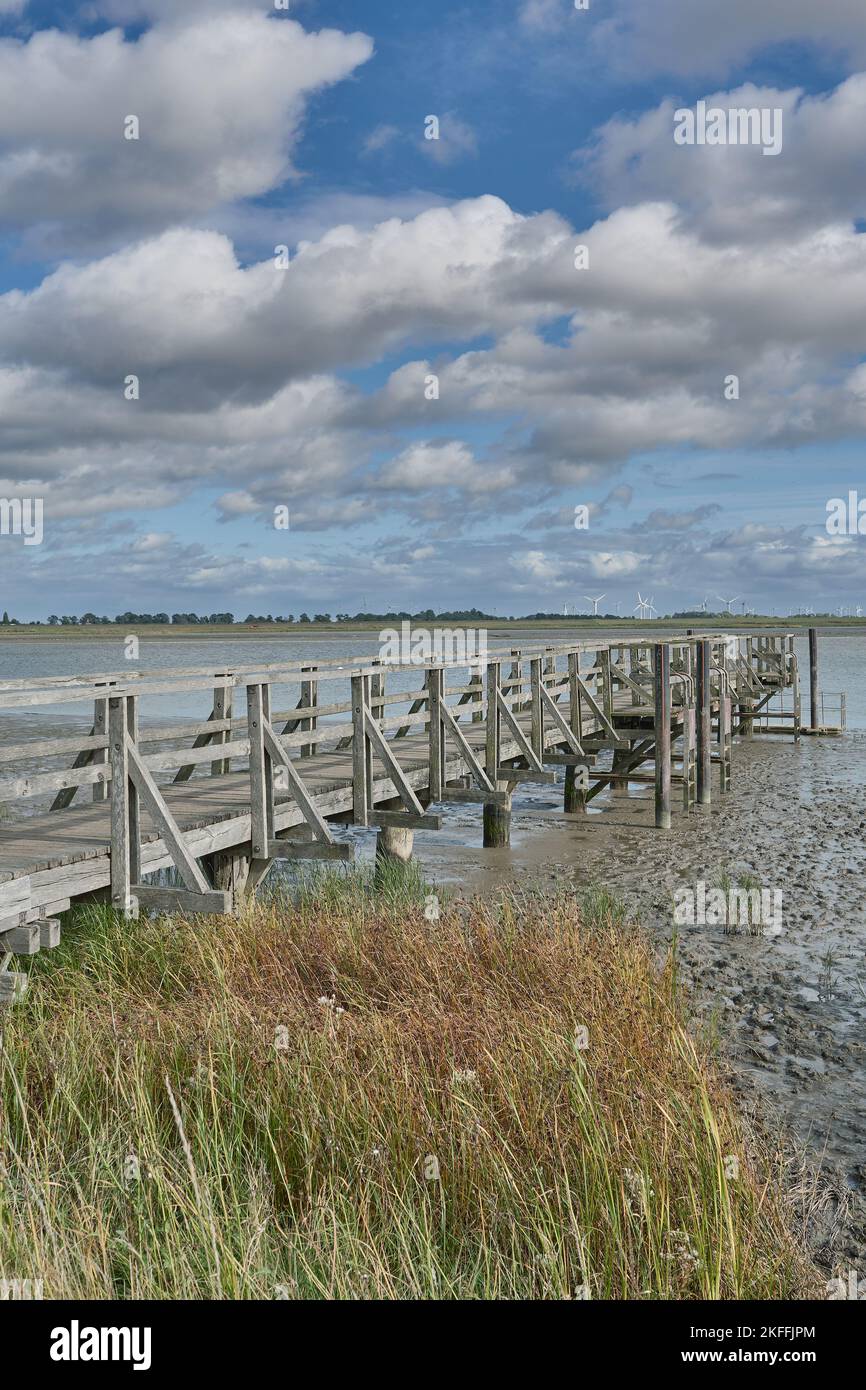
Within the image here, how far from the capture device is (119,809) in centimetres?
776

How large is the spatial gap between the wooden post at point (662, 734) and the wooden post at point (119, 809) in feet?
37.7

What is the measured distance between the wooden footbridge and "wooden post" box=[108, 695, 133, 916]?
11 millimetres

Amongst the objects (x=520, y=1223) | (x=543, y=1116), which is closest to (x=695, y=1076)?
(x=543, y=1116)

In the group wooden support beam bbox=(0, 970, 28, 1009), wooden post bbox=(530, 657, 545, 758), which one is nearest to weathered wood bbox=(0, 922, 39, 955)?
wooden support beam bbox=(0, 970, 28, 1009)

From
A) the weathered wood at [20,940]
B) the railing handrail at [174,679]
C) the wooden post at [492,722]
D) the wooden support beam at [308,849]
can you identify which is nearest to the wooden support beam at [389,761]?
the railing handrail at [174,679]

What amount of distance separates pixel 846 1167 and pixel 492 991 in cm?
235

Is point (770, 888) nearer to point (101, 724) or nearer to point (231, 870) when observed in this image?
point (231, 870)

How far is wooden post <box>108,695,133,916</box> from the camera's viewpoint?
7.75 metres

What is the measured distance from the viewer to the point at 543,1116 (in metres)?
5.19

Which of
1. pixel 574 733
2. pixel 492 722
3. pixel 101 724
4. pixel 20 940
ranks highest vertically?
pixel 101 724

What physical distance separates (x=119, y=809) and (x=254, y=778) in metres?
1.81

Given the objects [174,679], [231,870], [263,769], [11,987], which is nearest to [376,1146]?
[11,987]

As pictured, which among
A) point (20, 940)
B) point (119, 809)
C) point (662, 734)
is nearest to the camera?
point (20, 940)
